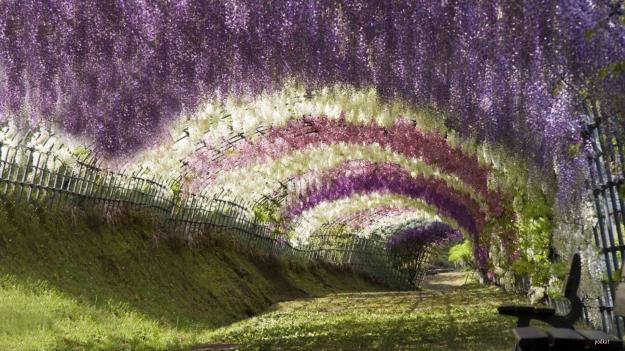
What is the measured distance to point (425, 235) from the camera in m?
42.9

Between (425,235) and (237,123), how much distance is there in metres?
25.1

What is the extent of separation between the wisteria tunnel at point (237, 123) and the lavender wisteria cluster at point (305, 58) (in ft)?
0.08

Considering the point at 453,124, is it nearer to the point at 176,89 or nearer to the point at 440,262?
the point at 176,89

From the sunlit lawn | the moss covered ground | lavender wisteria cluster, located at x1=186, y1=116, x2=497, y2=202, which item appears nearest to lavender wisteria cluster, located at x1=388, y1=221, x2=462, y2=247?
lavender wisteria cluster, located at x1=186, y1=116, x2=497, y2=202

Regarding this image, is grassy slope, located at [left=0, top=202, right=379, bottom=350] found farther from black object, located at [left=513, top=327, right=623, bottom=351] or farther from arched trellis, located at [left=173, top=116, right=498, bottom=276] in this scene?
black object, located at [left=513, top=327, right=623, bottom=351]

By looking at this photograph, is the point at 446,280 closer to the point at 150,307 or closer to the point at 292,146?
the point at 292,146

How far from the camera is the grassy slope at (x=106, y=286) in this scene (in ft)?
30.3

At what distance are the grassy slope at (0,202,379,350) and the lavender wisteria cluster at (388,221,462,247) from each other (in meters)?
21.3

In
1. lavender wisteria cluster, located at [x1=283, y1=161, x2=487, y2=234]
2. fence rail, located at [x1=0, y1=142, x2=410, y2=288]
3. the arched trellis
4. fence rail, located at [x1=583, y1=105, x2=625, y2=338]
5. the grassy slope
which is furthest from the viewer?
lavender wisteria cluster, located at [x1=283, y1=161, x2=487, y2=234]

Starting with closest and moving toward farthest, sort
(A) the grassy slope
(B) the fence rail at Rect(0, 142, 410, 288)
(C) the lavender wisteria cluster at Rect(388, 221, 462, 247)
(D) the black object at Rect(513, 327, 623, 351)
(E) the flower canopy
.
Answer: (D) the black object at Rect(513, 327, 623, 351) → (E) the flower canopy → (A) the grassy slope → (B) the fence rail at Rect(0, 142, 410, 288) → (C) the lavender wisteria cluster at Rect(388, 221, 462, 247)

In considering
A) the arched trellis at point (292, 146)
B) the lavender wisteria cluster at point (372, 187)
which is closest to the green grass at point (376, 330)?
the arched trellis at point (292, 146)

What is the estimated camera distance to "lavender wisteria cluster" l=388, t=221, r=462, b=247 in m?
40.9

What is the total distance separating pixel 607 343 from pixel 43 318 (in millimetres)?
6440

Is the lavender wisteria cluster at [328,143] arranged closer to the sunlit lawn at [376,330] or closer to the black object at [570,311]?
the sunlit lawn at [376,330]
